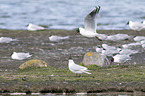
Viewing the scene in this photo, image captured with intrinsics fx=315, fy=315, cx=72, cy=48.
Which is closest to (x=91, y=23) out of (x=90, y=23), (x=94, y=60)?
(x=90, y=23)

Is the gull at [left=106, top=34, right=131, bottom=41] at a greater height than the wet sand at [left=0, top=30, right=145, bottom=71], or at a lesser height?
greater

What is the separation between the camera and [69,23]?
2727 centimetres

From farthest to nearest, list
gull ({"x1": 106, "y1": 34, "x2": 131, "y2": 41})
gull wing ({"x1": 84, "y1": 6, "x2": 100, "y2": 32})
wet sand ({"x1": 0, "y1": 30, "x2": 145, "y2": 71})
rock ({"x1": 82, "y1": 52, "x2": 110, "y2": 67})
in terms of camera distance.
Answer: gull ({"x1": 106, "y1": 34, "x2": 131, "y2": 41})
wet sand ({"x1": 0, "y1": 30, "x2": 145, "y2": 71})
rock ({"x1": 82, "y1": 52, "x2": 110, "y2": 67})
gull wing ({"x1": 84, "y1": 6, "x2": 100, "y2": 32})

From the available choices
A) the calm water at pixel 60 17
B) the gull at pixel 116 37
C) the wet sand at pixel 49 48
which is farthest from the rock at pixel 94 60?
the calm water at pixel 60 17

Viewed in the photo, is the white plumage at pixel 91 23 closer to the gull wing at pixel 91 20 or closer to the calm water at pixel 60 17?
the gull wing at pixel 91 20

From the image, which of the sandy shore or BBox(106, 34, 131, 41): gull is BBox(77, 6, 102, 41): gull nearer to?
the sandy shore

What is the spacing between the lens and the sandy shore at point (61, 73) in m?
8.68

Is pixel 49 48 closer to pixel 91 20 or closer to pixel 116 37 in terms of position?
pixel 116 37

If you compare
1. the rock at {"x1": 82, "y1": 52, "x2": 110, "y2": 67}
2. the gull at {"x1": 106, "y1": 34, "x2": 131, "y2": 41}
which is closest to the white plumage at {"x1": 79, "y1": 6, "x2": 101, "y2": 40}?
the rock at {"x1": 82, "y1": 52, "x2": 110, "y2": 67}

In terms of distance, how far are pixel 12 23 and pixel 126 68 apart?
59.3 feet

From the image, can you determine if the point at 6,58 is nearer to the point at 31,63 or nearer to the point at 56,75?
the point at 31,63

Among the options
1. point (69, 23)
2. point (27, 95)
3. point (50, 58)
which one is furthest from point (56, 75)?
point (69, 23)

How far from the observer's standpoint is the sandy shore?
868cm

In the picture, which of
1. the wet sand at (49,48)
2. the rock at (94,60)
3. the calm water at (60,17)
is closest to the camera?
the rock at (94,60)
